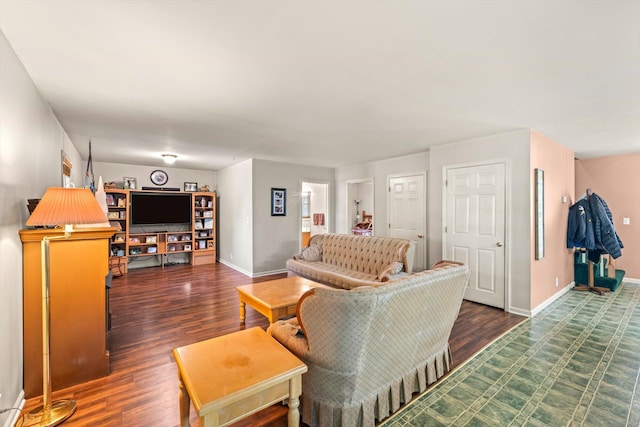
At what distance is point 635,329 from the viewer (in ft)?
10.7

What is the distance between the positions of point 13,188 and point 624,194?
27.4 ft

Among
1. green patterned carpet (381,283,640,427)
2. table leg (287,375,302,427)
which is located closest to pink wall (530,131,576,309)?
green patterned carpet (381,283,640,427)

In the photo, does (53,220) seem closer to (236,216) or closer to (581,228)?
(236,216)

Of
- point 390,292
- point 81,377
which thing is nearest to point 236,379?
point 390,292

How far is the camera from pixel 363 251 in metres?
4.61

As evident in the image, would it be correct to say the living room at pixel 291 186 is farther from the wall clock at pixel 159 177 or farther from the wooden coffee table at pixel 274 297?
the wooden coffee table at pixel 274 297

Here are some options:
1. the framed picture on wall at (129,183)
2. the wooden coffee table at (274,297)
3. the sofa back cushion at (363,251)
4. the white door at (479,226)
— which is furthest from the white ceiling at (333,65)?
the framed picture on wall at (129,183)

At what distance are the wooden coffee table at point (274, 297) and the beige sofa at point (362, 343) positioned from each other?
0.70 meters

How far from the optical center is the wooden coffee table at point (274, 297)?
9.05 feet

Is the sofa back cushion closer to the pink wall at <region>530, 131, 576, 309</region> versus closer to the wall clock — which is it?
the pink wall at <region>530, 131, 576, 309</region>

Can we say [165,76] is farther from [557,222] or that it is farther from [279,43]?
[557,222]

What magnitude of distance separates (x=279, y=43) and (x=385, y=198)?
14.5 feet

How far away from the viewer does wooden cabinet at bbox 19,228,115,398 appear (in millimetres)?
2080

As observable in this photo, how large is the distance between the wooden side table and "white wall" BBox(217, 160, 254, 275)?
4213 mm
